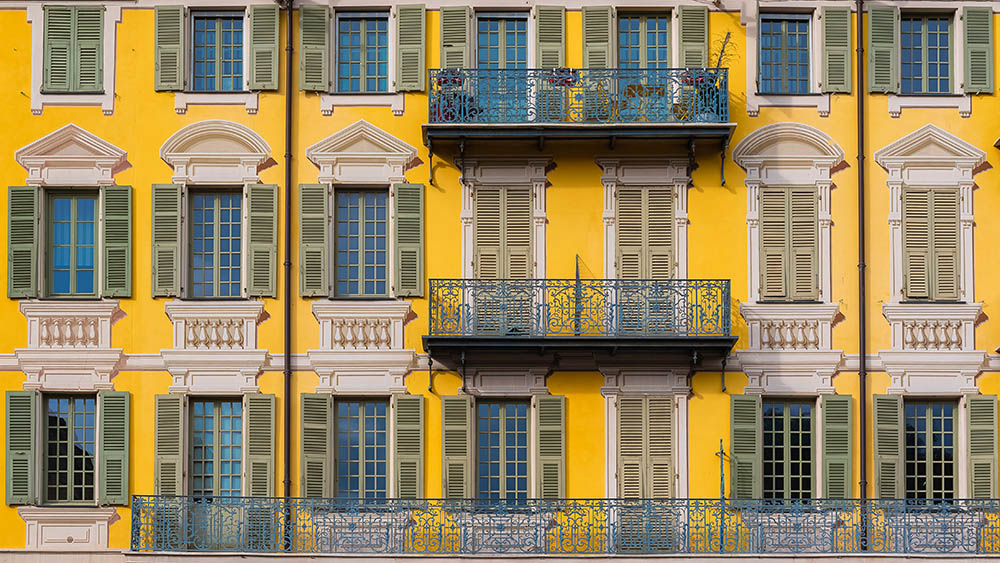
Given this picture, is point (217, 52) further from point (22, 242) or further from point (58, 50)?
point (22, 242)

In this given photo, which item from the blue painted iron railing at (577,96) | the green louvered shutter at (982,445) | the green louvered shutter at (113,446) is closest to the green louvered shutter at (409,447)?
the green louvered shutter at (113,446)

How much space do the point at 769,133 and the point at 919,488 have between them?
680 cm

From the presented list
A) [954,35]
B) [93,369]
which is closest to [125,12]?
[93,369]

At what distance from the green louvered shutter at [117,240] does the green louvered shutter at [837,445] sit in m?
12.5

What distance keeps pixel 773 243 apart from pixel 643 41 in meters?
4.36

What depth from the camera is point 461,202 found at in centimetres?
2472

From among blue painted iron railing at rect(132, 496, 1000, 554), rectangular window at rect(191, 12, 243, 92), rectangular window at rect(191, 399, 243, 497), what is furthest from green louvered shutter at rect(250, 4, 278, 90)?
blue painted iron railing at rect(132, 496, 1000, 554)

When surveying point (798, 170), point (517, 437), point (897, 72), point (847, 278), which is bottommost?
point (517, 437)

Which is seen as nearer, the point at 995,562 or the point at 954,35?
the point at 995,562

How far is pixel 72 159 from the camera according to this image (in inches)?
974

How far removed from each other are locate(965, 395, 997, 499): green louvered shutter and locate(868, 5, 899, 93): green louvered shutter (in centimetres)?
577

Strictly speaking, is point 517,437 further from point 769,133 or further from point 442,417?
point 769,133

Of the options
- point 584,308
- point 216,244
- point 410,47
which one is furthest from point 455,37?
point 216,244

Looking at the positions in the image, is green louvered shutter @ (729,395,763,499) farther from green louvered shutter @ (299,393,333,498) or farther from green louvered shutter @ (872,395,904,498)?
green louvered shutter @ (299,393,333,498)
